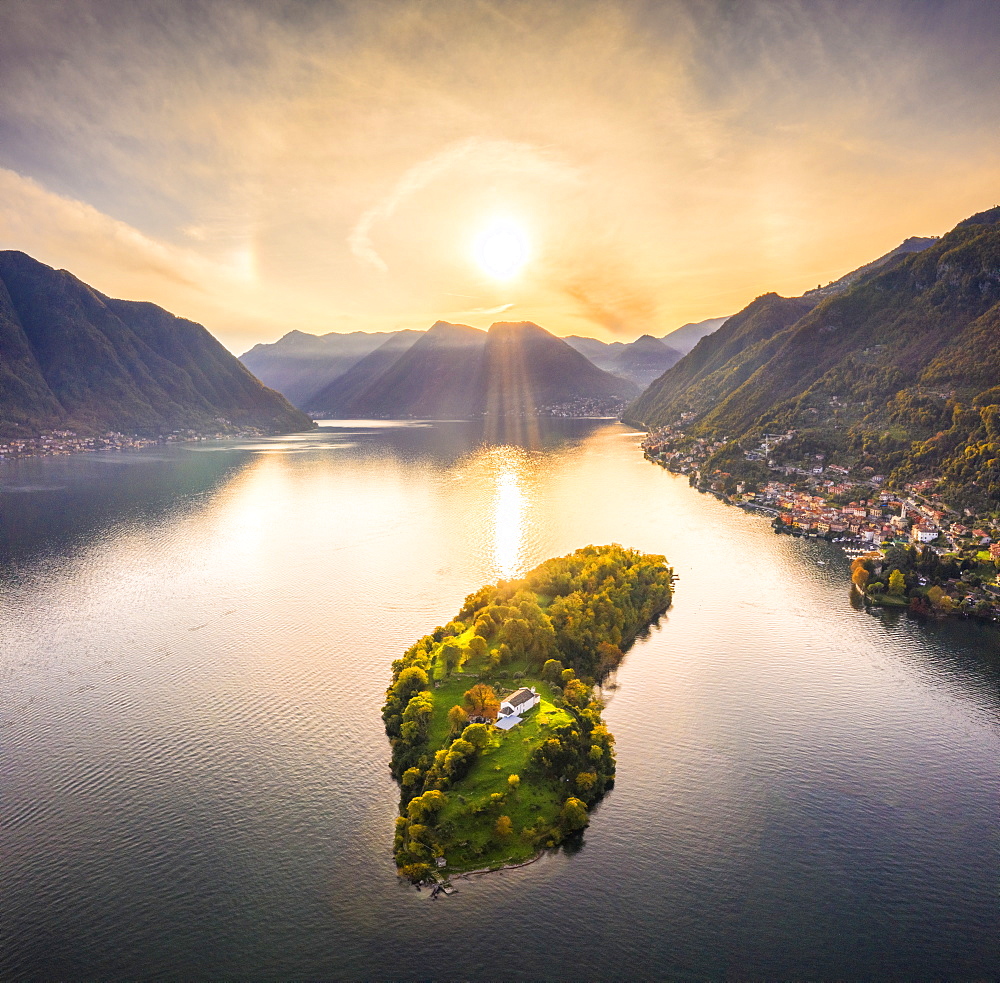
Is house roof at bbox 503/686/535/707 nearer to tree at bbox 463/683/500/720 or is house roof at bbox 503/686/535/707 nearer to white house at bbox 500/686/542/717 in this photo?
white house at bbox 500/686/542/717

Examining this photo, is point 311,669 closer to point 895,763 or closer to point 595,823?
point 595,823

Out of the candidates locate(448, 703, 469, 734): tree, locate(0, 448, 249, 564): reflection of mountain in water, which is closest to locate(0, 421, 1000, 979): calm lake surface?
locate(448, 703, 469, 734): tree

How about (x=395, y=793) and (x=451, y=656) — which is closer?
(x=395, y=793)

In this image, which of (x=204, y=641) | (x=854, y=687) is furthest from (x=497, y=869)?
(x=204, y=641)

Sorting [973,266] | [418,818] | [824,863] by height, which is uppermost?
[973,266]

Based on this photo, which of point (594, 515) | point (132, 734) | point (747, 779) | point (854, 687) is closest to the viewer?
point (747, 779)

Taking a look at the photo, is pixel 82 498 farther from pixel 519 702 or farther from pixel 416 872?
A: pixel 416 872

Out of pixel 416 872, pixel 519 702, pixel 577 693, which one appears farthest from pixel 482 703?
pixel 416 872
